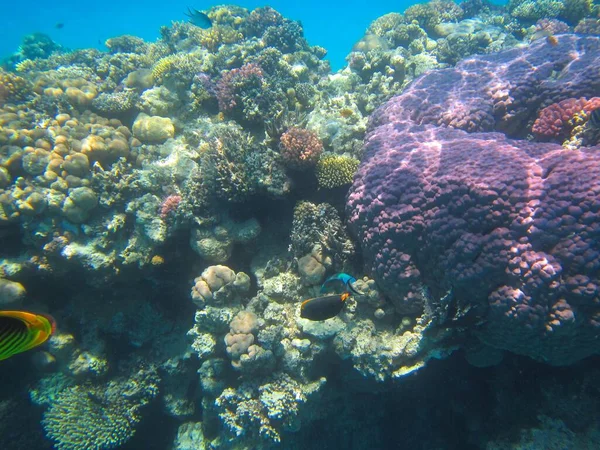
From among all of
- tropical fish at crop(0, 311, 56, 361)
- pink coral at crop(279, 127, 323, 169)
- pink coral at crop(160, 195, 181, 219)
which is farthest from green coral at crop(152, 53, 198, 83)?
tropical fish at crop(0, 311, 56, 361)

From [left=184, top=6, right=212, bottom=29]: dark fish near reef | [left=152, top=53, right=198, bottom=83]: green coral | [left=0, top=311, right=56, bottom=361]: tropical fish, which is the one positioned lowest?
[left=0, top=311, right=56, bottom=361]: tropical fish

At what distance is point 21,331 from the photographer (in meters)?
1.94

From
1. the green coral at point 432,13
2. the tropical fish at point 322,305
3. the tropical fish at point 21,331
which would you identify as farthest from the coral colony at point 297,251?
the green coral at point 432,13

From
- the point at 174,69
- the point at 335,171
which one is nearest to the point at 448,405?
the point at 335,171

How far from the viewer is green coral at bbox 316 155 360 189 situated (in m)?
5.11

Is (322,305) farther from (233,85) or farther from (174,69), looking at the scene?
(174,69)

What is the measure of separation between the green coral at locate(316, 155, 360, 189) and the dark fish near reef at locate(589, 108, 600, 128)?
3.32 meters

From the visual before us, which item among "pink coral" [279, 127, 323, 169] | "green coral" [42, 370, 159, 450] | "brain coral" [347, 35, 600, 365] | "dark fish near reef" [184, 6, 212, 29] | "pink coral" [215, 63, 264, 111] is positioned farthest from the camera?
"dark fish near reef" [184, 6, 212, 29]

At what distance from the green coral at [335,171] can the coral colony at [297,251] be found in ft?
0.13

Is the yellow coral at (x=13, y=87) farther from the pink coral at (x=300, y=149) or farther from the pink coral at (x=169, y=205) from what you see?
the pink coral at (x=300, y=149)

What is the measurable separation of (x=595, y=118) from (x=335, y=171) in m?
3.69

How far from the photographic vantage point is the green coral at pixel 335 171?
16.8 ft

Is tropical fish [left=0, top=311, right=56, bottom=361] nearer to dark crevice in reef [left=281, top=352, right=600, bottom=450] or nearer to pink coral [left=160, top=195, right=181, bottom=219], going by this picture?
pink coral [left=160, top=195, right=181, bottom=219]

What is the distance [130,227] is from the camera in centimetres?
605
